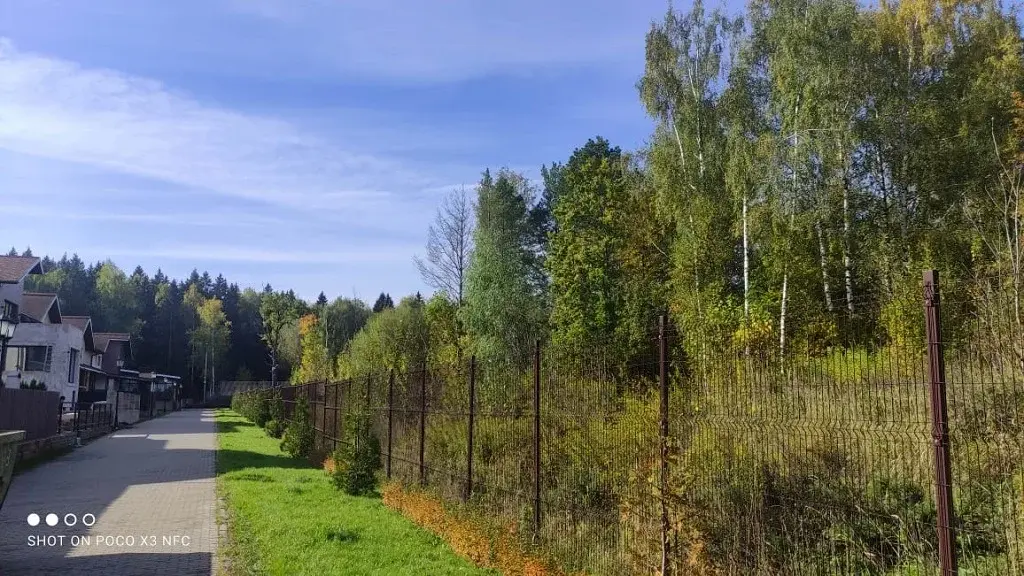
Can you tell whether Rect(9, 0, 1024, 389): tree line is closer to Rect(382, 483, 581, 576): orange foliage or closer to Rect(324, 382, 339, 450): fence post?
Rect(324, 382, 339, 450): fence post

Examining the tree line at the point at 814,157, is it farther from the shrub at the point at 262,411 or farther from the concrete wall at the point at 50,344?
the concrete wall at the point at 50,344

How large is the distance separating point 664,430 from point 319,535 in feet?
18.0

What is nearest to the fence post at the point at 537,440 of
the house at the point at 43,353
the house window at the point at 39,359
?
the house at the point at 43,353

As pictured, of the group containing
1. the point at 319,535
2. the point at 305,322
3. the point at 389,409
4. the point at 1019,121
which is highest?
the point at 1019,121

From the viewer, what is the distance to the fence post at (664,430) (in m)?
5.28

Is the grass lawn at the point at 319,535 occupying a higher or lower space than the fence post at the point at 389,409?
lower

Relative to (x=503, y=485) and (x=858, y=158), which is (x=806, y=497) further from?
(x=858, y=158)

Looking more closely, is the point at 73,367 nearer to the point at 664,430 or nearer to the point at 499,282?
the point at 499,282

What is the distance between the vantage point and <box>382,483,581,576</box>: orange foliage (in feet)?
24.3

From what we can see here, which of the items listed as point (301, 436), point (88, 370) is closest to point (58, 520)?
point (301, 436)

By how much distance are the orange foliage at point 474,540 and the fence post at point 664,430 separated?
2.04m

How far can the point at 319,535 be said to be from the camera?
9.16 m

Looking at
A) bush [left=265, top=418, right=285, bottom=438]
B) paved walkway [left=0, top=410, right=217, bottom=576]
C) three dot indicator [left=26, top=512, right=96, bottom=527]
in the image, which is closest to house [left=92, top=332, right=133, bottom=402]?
→ bush [left=265, top=418, right=285, bottom=438]

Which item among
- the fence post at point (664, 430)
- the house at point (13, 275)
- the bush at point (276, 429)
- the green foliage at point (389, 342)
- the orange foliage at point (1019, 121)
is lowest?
the bush at point (276, 429)
